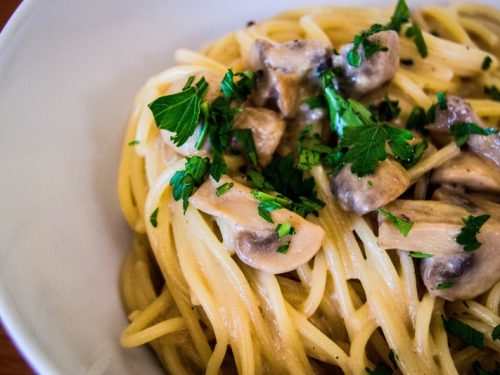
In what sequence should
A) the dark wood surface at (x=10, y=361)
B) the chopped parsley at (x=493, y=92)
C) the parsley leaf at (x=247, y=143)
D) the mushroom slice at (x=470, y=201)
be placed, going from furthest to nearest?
1. the chopped parsley at (x=493, y=92)
2. the parsley leaf at (x=247, y=143)
3. the mushroom slice at (x=470, y=201)
4. the dark wood surface at (x=10, y=361)

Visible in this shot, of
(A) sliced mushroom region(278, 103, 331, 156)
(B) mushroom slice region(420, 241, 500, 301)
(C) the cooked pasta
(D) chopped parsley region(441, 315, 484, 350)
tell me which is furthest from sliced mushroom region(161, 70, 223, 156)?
(D) chopped parsley region(441, 315, 484, 350)

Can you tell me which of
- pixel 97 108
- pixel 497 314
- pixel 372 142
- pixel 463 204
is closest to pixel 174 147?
pixel 97 108

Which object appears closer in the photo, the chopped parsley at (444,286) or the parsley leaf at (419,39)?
the chopped parsley at (444,286)

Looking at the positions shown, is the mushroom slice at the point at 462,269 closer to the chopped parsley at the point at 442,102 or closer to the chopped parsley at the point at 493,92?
the chopped parsley at the point at 442,102

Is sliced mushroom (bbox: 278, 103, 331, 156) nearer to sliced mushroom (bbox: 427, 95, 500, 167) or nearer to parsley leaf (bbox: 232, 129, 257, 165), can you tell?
parsley leaf (bbox: 232, 129, 257, 165)

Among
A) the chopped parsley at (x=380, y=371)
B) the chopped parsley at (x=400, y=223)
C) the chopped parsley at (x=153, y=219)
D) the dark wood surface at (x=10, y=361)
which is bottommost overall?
the chopped parsley at (x=380, y=371)

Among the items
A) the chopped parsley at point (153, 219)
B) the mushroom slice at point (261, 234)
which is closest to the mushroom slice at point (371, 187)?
the mushroom slice at point (261, 234)

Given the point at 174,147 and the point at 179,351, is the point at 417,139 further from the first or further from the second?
the point at 179,351
